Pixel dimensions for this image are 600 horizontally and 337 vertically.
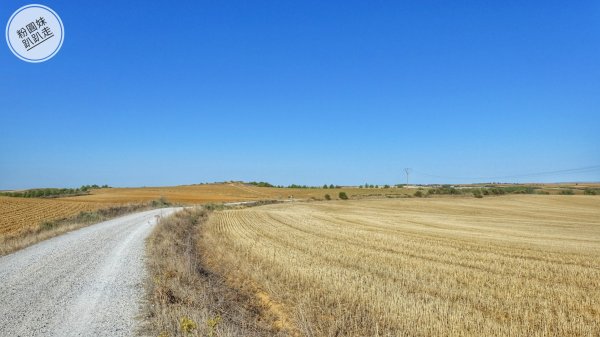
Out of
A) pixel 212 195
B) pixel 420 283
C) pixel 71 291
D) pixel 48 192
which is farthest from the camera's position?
pixel 48 192

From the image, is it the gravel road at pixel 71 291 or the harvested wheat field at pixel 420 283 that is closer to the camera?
the gravel road at pixel 71 291

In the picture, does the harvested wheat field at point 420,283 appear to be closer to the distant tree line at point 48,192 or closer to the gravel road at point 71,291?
the gravel road at point 71,291

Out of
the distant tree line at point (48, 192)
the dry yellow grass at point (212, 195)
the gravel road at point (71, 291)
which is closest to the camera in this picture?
the gravel road at point (71, 291)

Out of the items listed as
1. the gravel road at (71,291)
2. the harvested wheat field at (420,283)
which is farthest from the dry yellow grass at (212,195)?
the harvested wheat field at (420,283)

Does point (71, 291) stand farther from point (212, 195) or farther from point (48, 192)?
point (48, 192)

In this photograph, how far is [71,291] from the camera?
984 cm

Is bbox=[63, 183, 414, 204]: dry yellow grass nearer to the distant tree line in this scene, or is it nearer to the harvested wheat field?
the distant tree line

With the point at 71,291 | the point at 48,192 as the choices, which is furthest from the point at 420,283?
the point at 48,192

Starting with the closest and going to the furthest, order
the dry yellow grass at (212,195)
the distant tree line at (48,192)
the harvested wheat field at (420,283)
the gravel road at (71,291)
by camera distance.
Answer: the gravel road at (71,291) < the harvested wheat field at (420,283) < the dry yellow grass at (212,195) < the distant tree line at (48,192)

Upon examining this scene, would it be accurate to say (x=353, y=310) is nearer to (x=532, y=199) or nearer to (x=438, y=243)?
(x=438, y=243)

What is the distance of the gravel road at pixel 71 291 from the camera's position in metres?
7.37

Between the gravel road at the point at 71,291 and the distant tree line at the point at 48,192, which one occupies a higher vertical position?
the distant tree line at the point at 48,192

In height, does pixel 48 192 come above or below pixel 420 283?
above

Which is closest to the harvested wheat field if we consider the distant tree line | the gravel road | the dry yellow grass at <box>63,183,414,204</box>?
the gravel road
